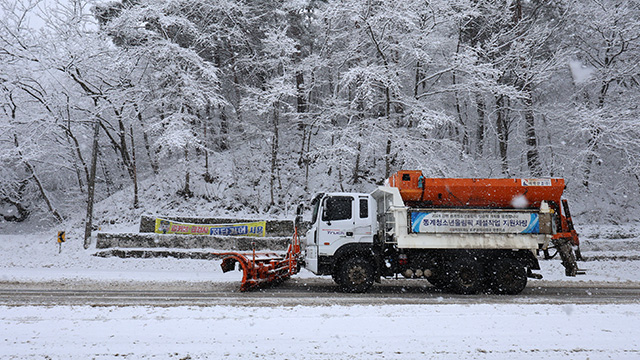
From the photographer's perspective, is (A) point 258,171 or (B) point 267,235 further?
(A) point 258,171

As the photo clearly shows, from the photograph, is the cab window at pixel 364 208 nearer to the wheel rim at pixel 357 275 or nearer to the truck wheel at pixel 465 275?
the wheel rim at pixel 357 275

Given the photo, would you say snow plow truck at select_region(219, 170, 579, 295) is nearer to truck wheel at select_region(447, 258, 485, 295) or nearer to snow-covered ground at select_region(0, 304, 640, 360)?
truck wheel at select_region(447, 258, 485, 295)

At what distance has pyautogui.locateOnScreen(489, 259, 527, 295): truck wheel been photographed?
368 inches

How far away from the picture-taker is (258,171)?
73.4ft

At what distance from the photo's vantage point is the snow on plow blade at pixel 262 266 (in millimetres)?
9453

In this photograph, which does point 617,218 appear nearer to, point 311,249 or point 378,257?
point 378,257

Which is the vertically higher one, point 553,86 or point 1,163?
point 553,86

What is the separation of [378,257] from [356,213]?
122 cm

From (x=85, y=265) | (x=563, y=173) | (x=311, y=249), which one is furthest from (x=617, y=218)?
(x=85, y=265)

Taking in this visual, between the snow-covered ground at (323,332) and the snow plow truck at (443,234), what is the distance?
70.4 inches

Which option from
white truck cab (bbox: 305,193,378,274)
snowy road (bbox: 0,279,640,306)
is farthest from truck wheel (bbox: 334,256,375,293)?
white truck cab (bbox: 305,193,378,274)

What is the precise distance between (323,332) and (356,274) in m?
3.79

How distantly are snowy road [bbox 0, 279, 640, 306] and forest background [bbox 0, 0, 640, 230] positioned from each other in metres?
6.13

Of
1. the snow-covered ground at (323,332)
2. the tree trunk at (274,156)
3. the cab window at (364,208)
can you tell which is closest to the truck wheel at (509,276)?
the snow-covered ground at (323,332)
